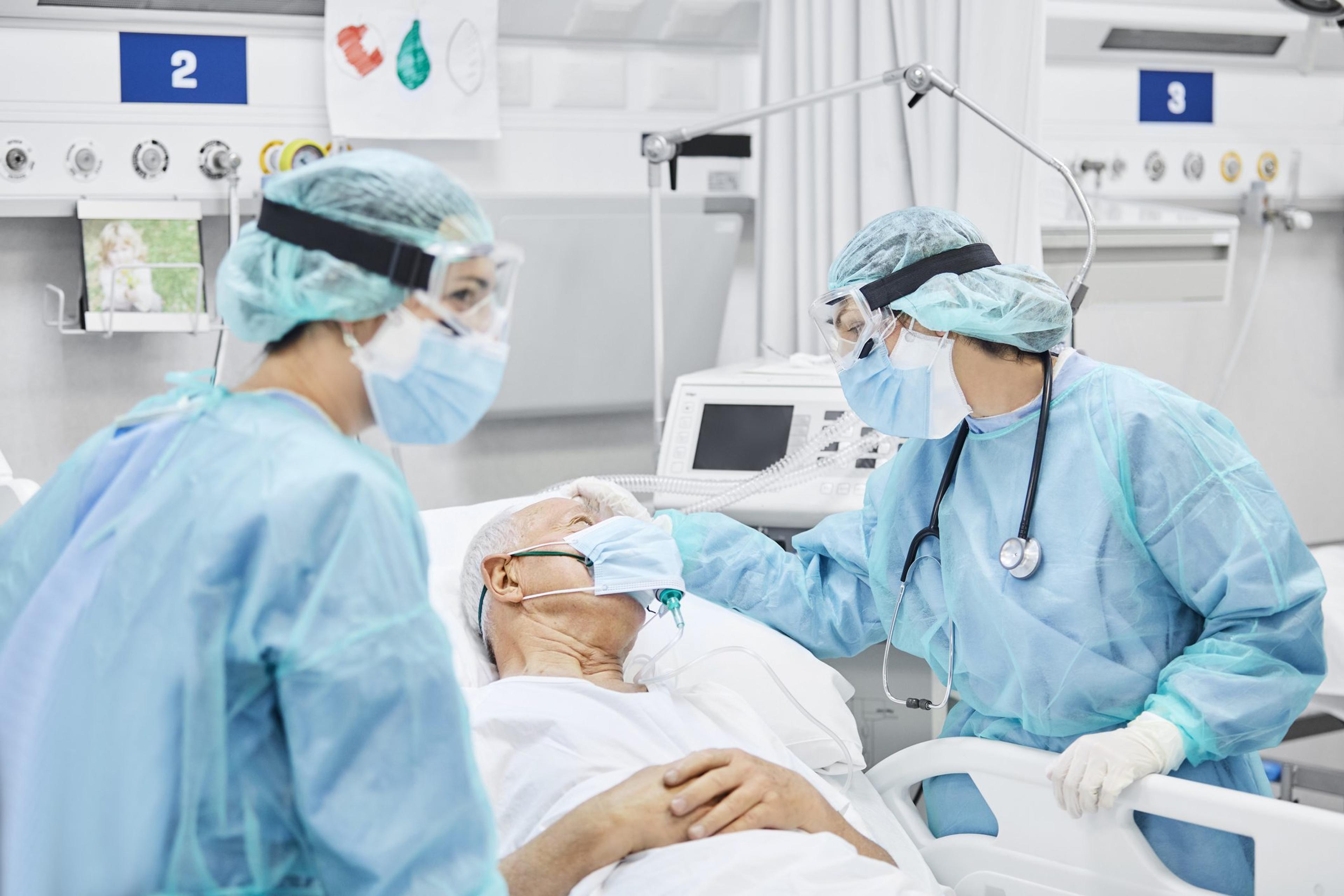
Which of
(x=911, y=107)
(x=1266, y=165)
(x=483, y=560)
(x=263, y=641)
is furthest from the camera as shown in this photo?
(x=1266, y=165)

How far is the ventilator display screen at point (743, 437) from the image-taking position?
2.12m

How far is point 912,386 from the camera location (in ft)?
4.92

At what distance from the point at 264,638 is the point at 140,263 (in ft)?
5.07

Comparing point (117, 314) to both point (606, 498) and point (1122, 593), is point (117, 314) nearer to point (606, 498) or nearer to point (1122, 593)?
point (606, 498)

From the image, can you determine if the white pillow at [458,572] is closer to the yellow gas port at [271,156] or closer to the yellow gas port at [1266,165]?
the yellow gas port at [271,156]

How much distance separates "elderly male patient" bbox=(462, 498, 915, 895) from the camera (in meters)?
1.29

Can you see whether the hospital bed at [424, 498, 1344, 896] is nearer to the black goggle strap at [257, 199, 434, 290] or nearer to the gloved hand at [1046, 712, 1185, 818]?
the gloved hand at [1046, 712, 1185, 818]

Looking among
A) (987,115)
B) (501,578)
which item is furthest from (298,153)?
(987,115)

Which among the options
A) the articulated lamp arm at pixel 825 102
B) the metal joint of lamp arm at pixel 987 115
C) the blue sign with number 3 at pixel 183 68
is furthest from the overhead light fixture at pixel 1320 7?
the blue sign with number 3 at pixel 183 68

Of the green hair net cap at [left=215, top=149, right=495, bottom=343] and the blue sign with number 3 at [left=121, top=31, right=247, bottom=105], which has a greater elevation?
the blue sign with number 3 at [left=121, top=31, right=247, bottom=105]

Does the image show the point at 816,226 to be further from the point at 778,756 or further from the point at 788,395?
the point at 778,756

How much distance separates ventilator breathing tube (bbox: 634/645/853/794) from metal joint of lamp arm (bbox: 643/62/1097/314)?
66 centimetres

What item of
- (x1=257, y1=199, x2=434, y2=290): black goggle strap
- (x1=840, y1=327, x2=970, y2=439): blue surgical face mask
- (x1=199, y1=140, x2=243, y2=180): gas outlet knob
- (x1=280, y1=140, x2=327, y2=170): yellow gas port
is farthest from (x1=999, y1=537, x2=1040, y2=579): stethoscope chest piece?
(x1=199, y1=140, x2=243, y2=180): gas outlet knob

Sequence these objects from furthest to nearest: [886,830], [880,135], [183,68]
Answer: [880,135] → [183,68] → [886,830]
